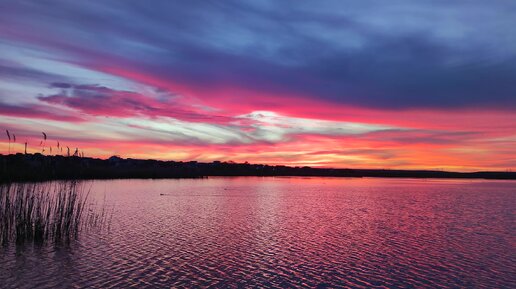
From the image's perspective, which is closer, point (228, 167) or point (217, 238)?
point (217, 238)

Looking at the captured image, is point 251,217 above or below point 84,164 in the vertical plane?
below

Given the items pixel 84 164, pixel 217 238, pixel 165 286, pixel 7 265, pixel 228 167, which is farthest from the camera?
pixel 228 167

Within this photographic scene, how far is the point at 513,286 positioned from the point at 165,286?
14.6m

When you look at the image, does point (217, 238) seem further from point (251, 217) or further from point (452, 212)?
point (452, 212)

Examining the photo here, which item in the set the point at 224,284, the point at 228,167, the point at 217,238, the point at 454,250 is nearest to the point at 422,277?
the point at 454,250

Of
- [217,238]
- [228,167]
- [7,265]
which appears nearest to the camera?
[7,265]

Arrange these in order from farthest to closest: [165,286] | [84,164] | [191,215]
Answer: [191,215], [84,164], [165,286]

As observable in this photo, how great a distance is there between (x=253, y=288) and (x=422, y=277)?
26.3ft

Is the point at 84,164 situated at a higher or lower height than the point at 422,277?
higher

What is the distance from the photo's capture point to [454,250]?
24.3m

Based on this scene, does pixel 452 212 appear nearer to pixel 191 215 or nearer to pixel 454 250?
pixel 454 250

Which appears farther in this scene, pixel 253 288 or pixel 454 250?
pixel 454 250

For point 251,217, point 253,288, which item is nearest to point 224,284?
point 253,288

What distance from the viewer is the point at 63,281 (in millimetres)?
16078
